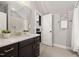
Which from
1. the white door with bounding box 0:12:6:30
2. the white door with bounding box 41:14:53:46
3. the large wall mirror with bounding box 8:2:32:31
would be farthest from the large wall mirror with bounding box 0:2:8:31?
the white door with bounding box 41:14:53:46

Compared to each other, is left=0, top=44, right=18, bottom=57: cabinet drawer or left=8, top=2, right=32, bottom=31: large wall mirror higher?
left=8, top=2, right=32, bottom=31: large wall mirror

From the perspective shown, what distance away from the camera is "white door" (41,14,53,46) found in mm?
5062

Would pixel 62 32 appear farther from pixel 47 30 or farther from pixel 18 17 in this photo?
pixel 18 17

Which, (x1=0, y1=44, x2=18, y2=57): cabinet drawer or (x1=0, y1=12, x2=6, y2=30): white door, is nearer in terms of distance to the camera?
(x1=0, y1=44, x2=18, y2=57): cabinet drawer

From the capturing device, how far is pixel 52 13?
16.7ft

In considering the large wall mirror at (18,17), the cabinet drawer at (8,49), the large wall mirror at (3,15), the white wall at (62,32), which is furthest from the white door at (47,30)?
the cabinet drawer at (8,49)

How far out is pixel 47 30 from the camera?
209 inches

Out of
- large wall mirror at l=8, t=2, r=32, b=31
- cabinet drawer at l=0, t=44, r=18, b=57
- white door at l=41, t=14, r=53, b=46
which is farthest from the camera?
white door at l=41, t=14, r=53, b=46

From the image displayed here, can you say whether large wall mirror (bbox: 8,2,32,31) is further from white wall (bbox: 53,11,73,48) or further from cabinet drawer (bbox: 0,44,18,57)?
white wall (bbox: 53,11,73,48)

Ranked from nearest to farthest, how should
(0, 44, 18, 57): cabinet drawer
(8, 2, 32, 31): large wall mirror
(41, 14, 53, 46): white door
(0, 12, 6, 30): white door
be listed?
1. (0, 44, 18, 57): cabinet drawer
2. (0, 12, 6, 30): white door
3. (8, 2, 32, 31): large wall mirror
4. (41, 14, 53, 46): white door

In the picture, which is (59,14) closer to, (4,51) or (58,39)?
(58,39)

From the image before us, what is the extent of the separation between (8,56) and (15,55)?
23 cm

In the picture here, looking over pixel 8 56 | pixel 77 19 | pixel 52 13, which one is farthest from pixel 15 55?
pixel 52 13

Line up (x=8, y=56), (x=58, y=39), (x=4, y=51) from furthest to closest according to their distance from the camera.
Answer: (x=58, y=39) < (x=8, y=56) < (x=4, y=51)
